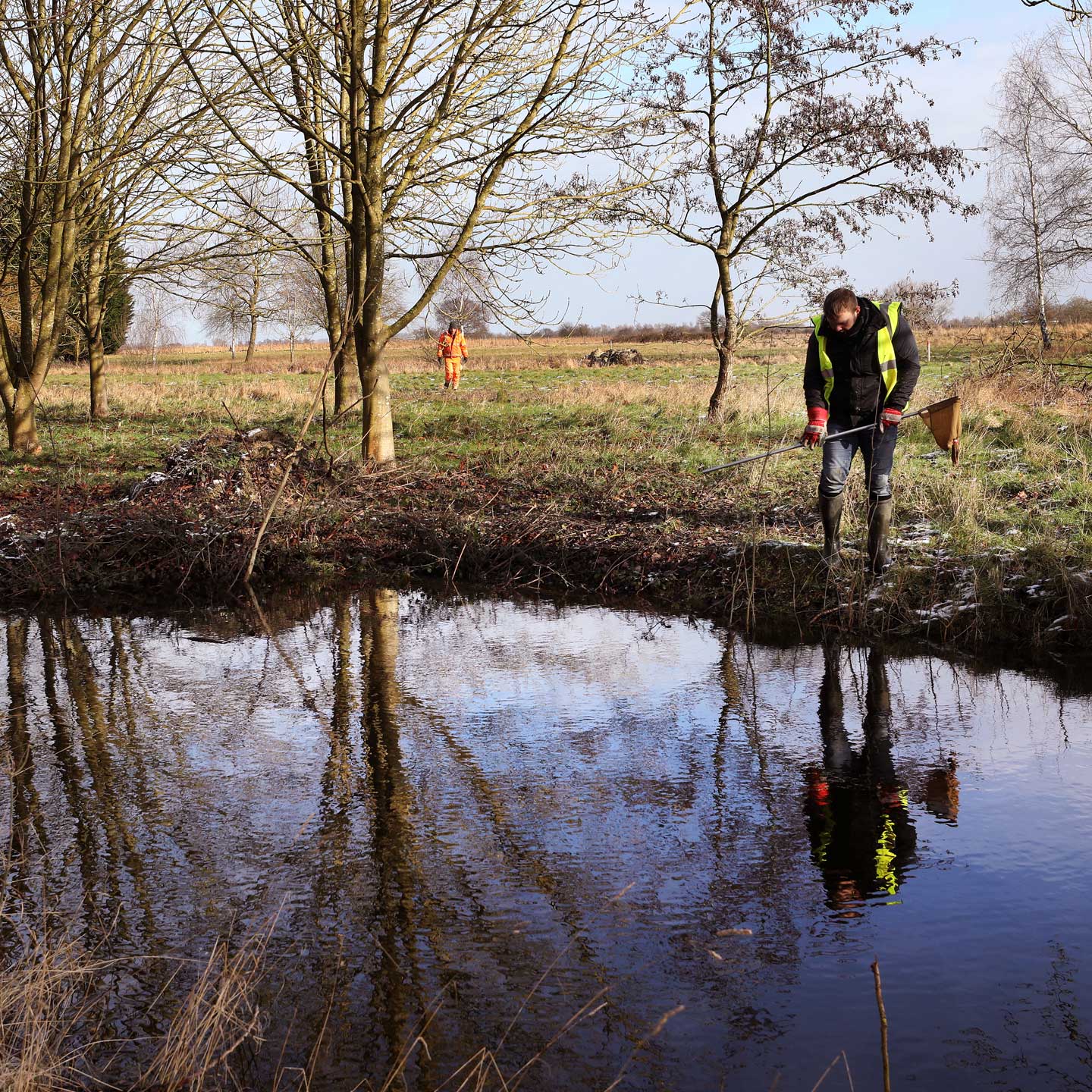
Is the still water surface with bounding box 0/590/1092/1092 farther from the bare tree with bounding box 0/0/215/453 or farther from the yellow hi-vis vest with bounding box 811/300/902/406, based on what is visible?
the bare tree with bounding box 0/0/215/453

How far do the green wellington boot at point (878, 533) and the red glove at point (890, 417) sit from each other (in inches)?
22.5

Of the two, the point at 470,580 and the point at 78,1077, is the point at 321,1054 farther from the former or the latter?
the point at 470,580

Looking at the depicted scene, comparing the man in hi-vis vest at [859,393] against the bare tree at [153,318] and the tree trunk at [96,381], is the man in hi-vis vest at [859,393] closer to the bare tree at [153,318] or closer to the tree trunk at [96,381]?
the tree trunk at [96,381]

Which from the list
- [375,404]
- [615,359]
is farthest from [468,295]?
[615,359]

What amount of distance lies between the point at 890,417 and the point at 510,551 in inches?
149

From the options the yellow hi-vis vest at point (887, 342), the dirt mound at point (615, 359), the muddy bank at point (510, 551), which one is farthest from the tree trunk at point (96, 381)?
the dirt mound at point (615, 359)

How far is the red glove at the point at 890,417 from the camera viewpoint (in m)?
7.77

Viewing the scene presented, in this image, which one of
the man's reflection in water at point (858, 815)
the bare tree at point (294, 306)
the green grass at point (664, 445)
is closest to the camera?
the man's reflection in water at point (858, 815)

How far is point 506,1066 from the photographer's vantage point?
3.00 meters

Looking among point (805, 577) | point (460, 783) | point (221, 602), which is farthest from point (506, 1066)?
point (221, 602)

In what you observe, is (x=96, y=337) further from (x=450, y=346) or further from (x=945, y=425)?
(x=945, y=425)

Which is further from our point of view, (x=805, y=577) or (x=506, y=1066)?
(x=805, y=577)

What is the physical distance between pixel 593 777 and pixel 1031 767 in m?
2.13

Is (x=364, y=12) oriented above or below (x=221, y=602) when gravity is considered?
above
